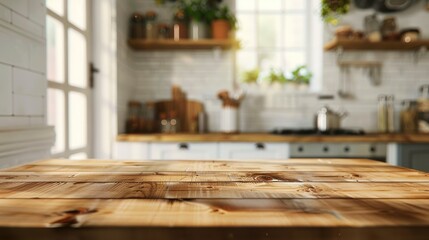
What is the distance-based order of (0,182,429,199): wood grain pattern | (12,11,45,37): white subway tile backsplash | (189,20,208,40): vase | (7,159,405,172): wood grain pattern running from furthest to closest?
(189,20,208,40): vase, (12,11,45,37): white subway tile backsplash, (7,159,405,172): wood grain pattern, (0,182,429,199): wood grain pattern

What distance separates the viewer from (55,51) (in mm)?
2207

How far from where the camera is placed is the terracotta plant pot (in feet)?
10.5

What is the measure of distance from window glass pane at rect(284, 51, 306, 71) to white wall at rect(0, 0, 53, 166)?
2472 mm

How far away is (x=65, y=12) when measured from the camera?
89.6 inches

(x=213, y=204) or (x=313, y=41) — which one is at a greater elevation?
(x=313, y=41)

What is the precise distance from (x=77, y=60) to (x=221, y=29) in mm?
1287

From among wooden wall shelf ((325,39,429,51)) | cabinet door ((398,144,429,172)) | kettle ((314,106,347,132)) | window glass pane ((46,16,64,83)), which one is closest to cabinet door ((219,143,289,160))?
kettle ((314,106,347,132))

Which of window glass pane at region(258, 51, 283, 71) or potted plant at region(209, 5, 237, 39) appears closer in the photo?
potted plant at region(209, 5, 237, 39)

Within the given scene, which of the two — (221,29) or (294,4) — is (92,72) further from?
(294,4)

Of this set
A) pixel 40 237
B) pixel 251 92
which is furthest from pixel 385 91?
pixel 40 237

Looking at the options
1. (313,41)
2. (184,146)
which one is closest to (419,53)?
(313,41)

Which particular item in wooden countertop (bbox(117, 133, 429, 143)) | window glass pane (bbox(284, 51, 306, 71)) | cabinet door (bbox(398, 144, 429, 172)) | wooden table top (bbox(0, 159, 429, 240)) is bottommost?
cabinet door (bbox(398, 144, 429, 172))

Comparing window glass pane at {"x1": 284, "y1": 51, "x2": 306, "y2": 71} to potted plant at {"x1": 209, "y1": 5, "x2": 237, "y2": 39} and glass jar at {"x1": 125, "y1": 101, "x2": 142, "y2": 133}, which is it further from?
glass jar at {"x1": 125, "y1": 101, "x2": 142, "y2": 133}

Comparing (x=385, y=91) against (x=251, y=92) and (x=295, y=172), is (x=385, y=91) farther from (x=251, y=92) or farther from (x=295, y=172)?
(x=295, y=172)
